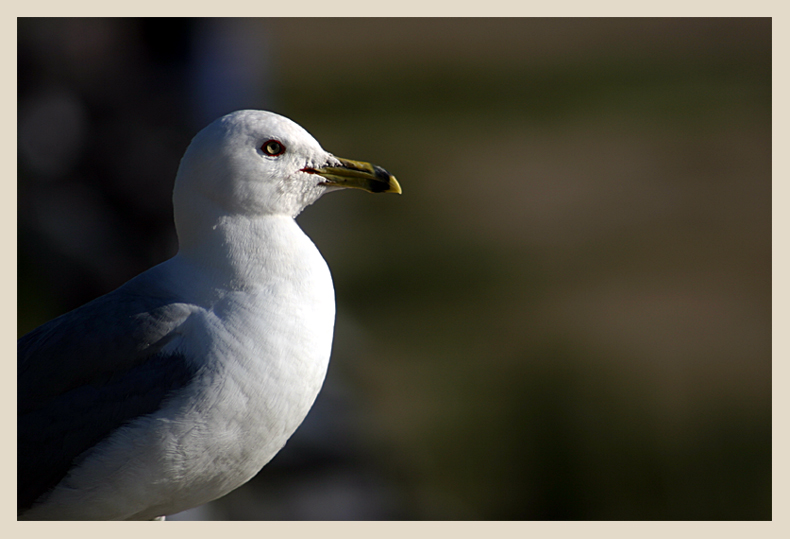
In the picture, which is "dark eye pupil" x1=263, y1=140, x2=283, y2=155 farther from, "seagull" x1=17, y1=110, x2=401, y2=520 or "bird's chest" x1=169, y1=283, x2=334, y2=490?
"bird's chest" x1=169, y1=283, x2=334, y2=490

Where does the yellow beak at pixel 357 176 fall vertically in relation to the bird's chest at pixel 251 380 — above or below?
above

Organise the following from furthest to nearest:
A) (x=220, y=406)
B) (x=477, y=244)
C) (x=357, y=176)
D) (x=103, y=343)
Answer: (x=477, y=244), (x=357, y=176), (x=103, y=343), (x=220, y=406)

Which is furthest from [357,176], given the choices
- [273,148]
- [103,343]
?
[103,343]

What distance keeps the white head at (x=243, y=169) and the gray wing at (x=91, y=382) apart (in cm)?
25

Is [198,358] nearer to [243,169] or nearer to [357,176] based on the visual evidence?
[243,169]

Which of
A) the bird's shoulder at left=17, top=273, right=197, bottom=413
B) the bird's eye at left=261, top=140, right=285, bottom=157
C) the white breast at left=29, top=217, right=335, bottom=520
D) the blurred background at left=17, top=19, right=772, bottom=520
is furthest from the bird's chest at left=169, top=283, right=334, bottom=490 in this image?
the blurred background at left=17, top=19, right=772, bottom=520

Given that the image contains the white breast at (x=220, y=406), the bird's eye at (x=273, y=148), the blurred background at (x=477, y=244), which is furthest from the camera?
the blurred background at (x=477, y=244)

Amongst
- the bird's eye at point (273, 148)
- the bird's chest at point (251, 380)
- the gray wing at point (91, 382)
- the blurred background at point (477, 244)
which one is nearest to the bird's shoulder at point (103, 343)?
the gray wing at point (91, 382)

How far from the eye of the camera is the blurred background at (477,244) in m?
3.87

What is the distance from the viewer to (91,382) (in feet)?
5.81

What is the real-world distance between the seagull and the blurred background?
1175 millimetres

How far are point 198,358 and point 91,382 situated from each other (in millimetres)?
281

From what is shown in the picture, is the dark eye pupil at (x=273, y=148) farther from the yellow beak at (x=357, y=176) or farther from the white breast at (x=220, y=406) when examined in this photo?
the white breast at (x=220, y=406)

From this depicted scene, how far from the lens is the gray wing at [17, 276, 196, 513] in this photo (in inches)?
67.9
